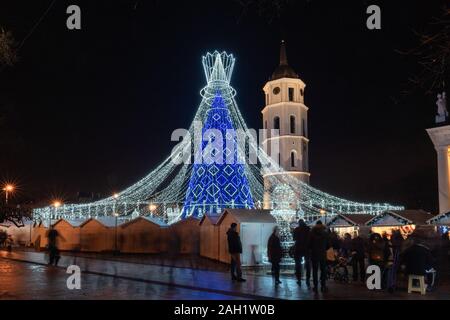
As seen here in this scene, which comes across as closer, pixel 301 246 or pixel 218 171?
pixel 301 246

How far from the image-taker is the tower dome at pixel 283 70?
7575 cm

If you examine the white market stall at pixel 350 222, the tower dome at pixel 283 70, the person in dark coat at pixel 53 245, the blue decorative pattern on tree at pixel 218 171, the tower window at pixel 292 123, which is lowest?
the person in dark coat at pixel 53 245

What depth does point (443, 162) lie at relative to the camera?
37.8 meters

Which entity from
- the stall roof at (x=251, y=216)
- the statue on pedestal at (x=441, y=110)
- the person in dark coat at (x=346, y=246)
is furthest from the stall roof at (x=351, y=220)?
the person in dark coat at (x=346, y=246)

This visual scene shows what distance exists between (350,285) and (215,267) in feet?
23.5

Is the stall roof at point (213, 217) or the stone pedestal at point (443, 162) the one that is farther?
the stone pedestal at point (443, 162)

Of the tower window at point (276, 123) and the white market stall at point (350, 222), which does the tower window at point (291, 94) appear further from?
the white market stall at point (350, 222)

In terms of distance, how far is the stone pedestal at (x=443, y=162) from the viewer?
3750 cm

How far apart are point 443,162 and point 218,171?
697 inches

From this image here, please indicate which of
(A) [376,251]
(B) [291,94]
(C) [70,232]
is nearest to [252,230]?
(A) [376,251]

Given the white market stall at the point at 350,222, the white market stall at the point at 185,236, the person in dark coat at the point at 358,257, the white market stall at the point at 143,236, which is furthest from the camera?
the white market stall at the point at 350,222

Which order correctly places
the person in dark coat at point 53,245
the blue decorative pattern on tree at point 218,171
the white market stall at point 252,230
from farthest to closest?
the blue decorative pattern on tree at point 218,171, the person in dark coat at point 53,245, the white market stall at point 252,230

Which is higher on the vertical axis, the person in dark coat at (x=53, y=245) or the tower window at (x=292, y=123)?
the tower window at (x=292, y=123)

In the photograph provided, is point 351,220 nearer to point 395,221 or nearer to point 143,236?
point 395,221
